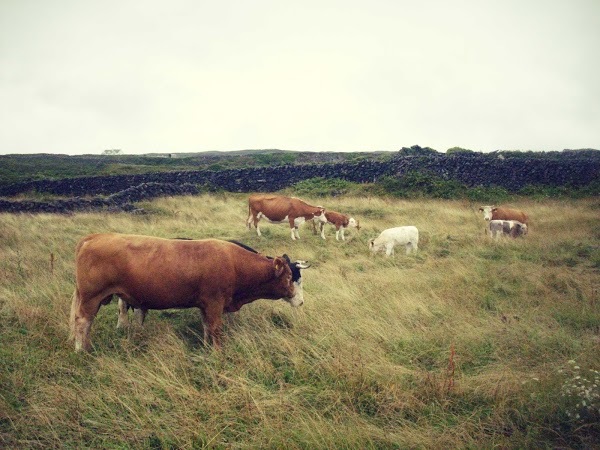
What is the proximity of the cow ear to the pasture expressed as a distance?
0.78 m

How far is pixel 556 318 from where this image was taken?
6.27 m

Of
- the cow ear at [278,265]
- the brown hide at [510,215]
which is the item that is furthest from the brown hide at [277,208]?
the cow ear at [278,265]

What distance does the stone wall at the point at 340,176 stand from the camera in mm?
25766

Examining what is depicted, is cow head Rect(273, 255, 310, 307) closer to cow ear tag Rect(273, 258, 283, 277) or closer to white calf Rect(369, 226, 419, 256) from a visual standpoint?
cow ear tag Rect(273, 258, 283, 277)

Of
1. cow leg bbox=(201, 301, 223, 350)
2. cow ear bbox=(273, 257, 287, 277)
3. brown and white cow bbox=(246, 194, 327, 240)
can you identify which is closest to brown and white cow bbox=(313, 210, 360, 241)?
brown and white cow bbox=(246, 194, 327, 240)

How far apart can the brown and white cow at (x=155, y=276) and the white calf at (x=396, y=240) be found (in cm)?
743

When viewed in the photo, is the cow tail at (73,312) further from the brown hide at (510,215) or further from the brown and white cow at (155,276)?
the brown hide at (510,215)

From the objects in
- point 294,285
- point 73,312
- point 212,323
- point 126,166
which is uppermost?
point 126,166

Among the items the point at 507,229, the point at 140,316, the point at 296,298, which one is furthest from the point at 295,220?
the point at 140,316

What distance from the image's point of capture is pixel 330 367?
14.6 ft

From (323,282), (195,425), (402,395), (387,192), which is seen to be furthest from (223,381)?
(387,192)

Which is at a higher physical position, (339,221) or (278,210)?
(278,210)

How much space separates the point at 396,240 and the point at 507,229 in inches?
189

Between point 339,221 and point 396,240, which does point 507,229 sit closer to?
point 396,240
